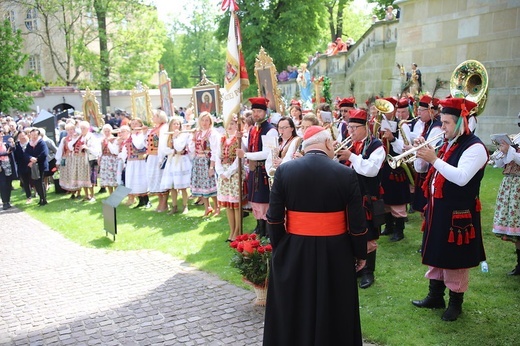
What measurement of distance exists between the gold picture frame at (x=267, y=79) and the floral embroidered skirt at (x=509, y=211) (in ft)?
17.8

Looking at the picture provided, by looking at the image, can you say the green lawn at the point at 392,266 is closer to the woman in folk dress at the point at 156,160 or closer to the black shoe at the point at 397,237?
the black shoe at the point at 397,237

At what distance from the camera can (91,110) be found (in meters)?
15.4

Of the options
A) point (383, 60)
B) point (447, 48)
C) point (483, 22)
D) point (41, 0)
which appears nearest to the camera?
point (483, 22)

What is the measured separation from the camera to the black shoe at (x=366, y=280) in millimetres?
5981

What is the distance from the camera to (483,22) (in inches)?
548

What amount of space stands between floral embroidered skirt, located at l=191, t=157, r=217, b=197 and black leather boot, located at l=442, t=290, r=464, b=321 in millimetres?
→ 6078

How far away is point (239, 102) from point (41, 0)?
26193mm

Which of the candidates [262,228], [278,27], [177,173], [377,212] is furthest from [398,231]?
[278,27]

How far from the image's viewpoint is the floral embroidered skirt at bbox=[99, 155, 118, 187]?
12.5m

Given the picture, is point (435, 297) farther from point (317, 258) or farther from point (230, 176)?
point (230, 176)

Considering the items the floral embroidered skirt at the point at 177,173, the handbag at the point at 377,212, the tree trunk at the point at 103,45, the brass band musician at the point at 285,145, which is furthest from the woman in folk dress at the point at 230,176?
the tree trunk at the point at 103,45

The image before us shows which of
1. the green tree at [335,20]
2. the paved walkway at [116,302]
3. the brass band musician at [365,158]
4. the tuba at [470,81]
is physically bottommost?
the paved walkway at [116,302]

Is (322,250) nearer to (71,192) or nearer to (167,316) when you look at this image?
(167,316)

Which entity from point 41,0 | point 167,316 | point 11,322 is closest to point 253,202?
point 167,316
